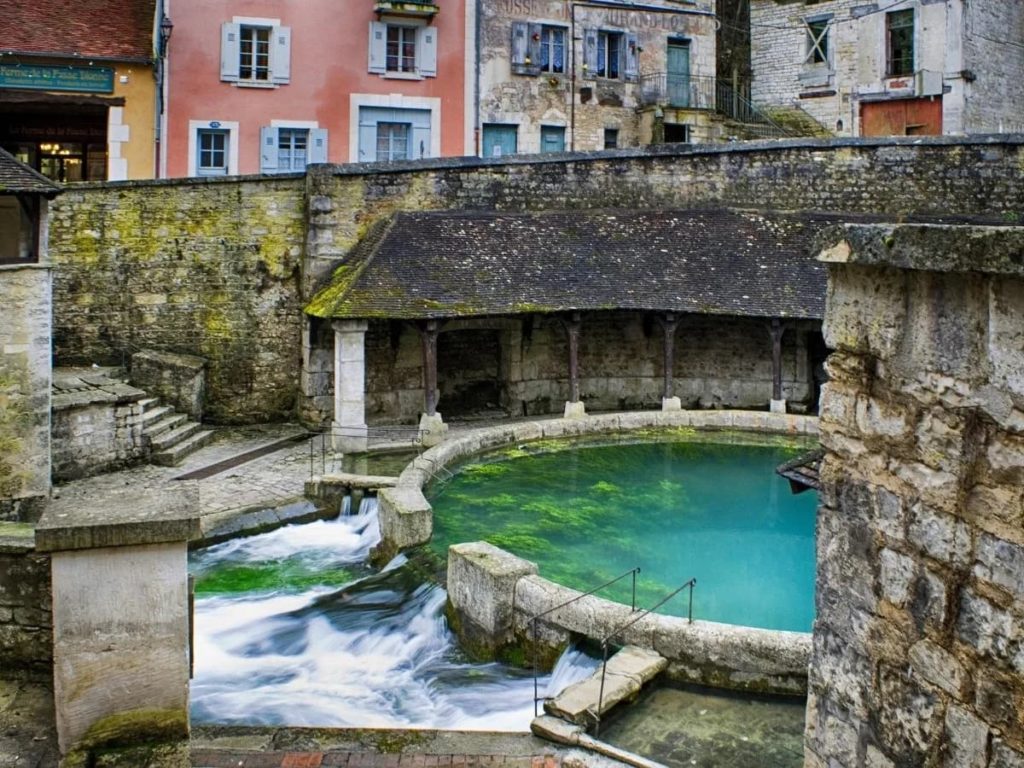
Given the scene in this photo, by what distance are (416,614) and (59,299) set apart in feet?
30.9

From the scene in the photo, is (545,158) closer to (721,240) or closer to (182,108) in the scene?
(721,240)

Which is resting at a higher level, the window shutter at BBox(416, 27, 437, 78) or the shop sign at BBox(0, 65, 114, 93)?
the window shutter at BBox(416, 27, 437, 78)

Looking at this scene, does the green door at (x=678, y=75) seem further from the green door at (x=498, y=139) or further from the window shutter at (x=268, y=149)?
the window shutter at (x=268, y=149)

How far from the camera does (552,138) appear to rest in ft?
68.1

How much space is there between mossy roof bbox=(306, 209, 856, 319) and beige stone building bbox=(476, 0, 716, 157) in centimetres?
481

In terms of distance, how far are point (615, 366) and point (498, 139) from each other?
6236mm

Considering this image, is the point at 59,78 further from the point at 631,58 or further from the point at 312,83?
the point at 631,58

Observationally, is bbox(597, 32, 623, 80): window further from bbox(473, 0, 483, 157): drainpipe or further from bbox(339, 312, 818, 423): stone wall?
bbox(339, 312, 818, 423): stone wall

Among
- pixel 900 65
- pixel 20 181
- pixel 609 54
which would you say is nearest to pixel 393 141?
pixel 609 54

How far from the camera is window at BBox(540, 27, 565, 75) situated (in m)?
20.4

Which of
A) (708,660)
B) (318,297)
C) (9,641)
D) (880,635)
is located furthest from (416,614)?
(318,297)

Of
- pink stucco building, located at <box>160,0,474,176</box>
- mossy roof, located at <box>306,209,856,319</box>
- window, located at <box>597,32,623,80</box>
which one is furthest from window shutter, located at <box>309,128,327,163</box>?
window, located at <box>597,32,623,80</box>

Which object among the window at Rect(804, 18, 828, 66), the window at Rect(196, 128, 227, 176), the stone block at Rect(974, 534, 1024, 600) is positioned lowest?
the stone block at Rect(974, 534, 1024, 600)

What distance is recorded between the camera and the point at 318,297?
14.4 metres
